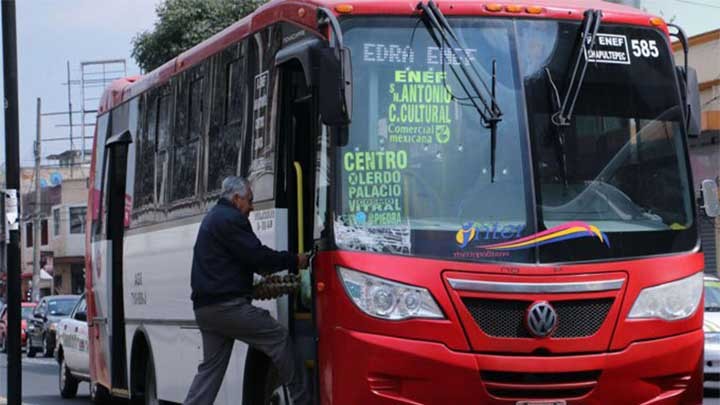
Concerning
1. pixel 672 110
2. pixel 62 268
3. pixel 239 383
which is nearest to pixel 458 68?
pixel 672 110

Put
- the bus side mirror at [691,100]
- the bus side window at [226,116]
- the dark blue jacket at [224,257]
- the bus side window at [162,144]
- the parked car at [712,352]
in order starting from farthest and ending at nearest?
the parked car at [712,352]
the bus side window at [162,144]
the bus side window at [226,116]
the dark blue jacket at [224,257]
the bus side mirror at [691,100]

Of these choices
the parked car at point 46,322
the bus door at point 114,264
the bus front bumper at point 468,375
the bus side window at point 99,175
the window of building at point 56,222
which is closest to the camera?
the bus front bumper at point 468,375

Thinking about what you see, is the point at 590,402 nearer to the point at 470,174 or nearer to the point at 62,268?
the point at 470,174

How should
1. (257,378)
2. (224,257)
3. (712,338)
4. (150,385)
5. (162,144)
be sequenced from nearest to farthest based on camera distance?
1. (224,257)
2. (257,378)
3. (162,144)
4. (150,385)
5. (712,338)

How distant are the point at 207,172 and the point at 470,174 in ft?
11.3

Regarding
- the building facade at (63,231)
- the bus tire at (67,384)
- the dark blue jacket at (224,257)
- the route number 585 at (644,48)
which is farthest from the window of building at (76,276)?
the route number 585 at (644,48)

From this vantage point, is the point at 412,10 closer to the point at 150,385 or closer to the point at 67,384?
the point at 150,385

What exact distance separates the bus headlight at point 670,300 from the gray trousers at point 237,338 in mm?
2216

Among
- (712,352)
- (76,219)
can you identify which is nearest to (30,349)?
(712,352)

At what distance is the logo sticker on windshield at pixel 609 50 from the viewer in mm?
9384

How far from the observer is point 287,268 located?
9.51m

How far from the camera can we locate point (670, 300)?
9.04 meters

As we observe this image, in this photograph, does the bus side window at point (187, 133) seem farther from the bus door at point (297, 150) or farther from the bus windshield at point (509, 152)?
the bus windshield at point (509, 152)

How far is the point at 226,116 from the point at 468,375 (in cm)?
364
